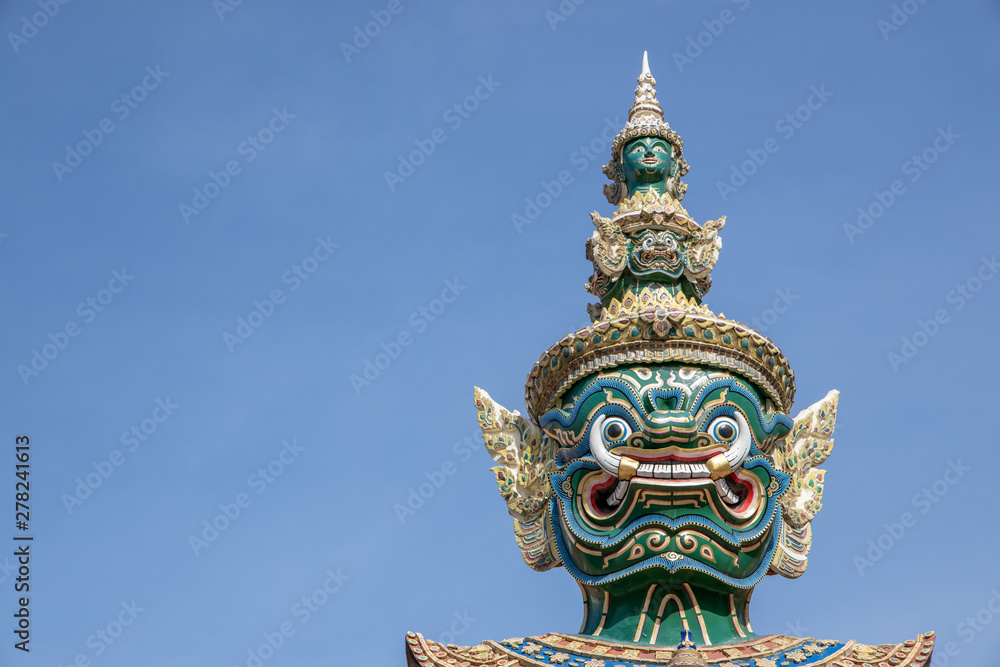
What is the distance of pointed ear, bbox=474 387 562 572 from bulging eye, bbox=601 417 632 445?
1144mm

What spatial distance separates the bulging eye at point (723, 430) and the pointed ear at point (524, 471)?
7.20ft

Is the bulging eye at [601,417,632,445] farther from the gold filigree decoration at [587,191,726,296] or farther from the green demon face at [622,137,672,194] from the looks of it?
the green demon face at [622,137,672,194]

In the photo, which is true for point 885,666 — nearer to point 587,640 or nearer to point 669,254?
point 587,640

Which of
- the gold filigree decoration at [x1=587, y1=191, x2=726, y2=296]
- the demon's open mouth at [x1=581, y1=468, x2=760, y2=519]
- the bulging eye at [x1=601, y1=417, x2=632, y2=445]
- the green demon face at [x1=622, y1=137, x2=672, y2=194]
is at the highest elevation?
the green demon face at [x1=622, y1=137, x2=672, y2=194]

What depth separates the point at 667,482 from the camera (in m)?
20.5

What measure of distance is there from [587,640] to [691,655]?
1.59m

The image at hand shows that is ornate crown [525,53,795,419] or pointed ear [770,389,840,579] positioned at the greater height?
ornate crown [525,53,795,419]

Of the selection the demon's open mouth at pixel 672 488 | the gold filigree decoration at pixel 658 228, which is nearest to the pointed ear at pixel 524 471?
the demon's open mouth at pixel 672 488

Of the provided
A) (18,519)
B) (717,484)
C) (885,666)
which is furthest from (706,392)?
(18,519)

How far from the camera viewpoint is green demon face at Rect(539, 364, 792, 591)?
20422 mm

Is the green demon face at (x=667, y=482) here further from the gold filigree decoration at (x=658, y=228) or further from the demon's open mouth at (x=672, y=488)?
the gold filigree decoration at (x=658, y=228)

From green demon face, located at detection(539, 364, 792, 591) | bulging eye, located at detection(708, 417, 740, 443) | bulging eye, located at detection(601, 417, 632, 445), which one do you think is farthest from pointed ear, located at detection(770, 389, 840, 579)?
bulging eye, located at detection(601, 417, 632, 445)

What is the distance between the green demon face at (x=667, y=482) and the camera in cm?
2042

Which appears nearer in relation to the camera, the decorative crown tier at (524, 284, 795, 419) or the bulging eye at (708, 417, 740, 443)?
the bulging eye at (708, 417, 740, 443)
